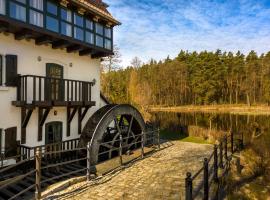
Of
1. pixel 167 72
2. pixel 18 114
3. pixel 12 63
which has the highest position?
pixel 167 72

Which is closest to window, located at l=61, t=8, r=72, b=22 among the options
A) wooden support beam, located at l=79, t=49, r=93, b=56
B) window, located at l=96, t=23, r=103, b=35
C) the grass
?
wooden support beam, located at l=79, t=49, r=93, b=56

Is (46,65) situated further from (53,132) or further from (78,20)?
(53,132)

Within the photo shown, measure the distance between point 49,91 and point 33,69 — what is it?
1207 mm

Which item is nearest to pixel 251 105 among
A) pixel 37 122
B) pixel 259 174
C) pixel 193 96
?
pixel 193 96

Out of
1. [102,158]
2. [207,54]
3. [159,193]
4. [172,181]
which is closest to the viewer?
[159,193]

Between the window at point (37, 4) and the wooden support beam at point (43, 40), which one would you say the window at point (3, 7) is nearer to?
the window at point (37, 4)

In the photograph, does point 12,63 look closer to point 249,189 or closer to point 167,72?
point 249,189

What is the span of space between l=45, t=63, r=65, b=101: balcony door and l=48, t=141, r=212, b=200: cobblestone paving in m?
3.99

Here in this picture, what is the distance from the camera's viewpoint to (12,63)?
36.2 ft

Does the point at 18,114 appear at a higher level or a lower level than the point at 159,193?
higher

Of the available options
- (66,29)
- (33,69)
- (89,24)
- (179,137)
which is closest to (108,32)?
(89,24)

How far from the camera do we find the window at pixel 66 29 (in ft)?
41.9

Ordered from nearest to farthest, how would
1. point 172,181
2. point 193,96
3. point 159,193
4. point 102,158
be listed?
point 159,193
point 172,181
point 102,158
point 193,96

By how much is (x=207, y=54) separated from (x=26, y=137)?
64.7 metres
